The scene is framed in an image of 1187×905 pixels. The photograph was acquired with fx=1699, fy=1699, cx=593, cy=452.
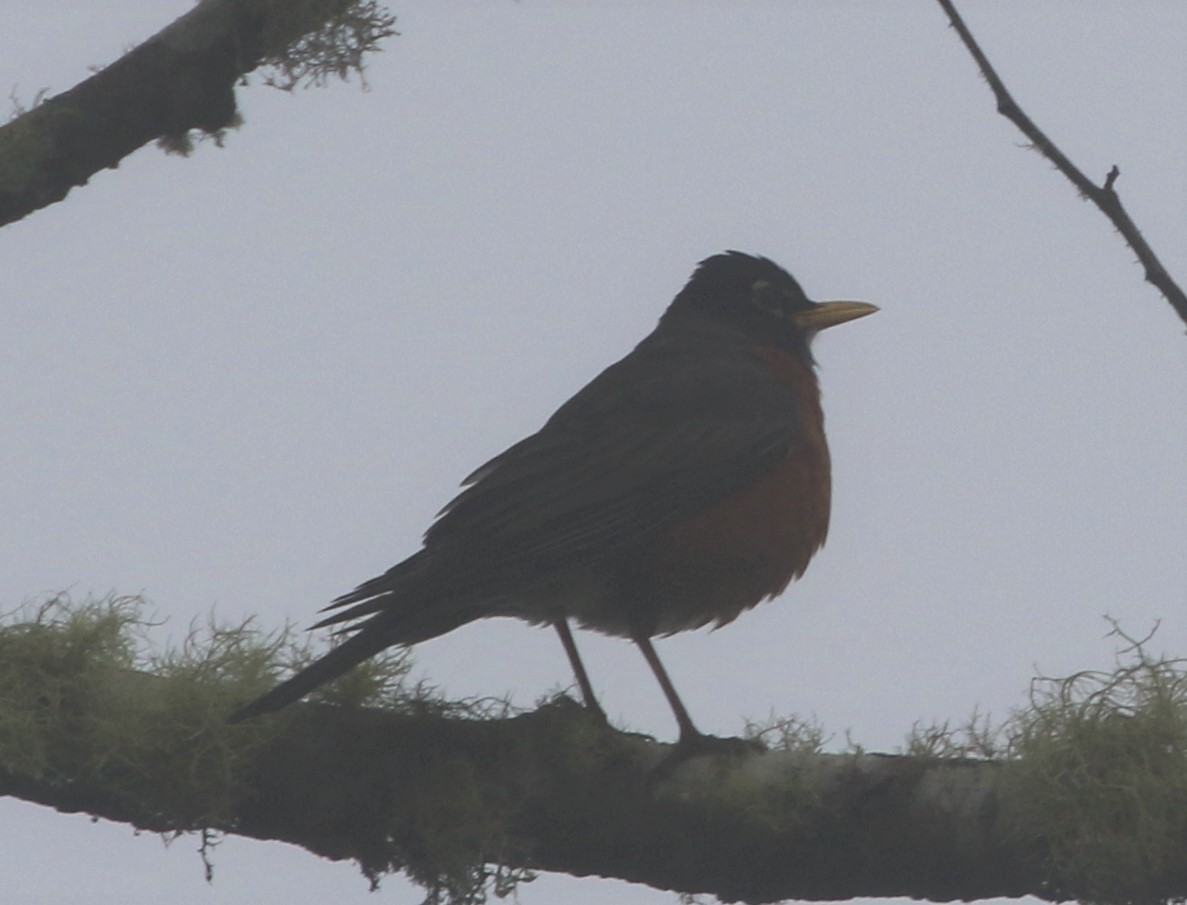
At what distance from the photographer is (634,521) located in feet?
13.3

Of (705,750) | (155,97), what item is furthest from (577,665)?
(155,97)

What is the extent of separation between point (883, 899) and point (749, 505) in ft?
4.43

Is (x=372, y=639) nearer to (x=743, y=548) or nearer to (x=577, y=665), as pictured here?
(x=577, y=665)

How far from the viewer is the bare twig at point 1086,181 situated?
2396mm

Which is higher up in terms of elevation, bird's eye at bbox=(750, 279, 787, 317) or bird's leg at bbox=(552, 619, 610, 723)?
bird's eye at bbox=(750, 279, 787, 317)

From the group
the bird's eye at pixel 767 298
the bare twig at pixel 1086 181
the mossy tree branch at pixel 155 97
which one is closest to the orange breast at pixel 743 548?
the bird's eye at pixel 767 298

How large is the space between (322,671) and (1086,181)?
5.31ft

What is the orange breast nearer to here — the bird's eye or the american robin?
the american robin

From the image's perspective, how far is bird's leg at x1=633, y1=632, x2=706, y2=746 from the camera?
11.4 feet

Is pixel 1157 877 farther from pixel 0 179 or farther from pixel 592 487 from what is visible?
pixel 0 179

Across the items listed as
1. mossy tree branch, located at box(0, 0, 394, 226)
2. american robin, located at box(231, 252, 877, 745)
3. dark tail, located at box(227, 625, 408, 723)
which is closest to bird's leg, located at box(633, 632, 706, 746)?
american robin, located at box(231, 252, 877, 745)

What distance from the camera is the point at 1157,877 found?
2896 millimetres

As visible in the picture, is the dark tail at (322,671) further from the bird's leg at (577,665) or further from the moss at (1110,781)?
the moss at (1110,781)

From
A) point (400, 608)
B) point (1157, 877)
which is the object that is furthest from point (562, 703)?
point (1157, 877)
